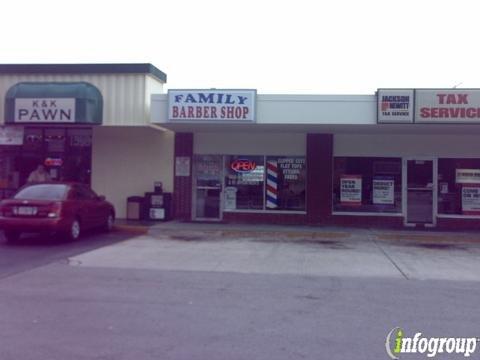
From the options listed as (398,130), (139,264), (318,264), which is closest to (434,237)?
(398,130)

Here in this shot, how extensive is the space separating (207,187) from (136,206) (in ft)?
7.80

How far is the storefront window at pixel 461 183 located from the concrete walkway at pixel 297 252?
7.54 feet

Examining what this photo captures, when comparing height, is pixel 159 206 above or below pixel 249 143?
below

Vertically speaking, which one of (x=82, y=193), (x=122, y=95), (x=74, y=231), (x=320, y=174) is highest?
(x=122, y=95)

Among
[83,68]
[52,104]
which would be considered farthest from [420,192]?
[52,104]

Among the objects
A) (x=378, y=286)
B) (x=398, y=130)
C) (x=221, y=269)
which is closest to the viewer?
(x=378, y=286)

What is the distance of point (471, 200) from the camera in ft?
64.5

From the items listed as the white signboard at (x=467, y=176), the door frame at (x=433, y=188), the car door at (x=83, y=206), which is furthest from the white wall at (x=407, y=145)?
the car door at (x=83, y=206)

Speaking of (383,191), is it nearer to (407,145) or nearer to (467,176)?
(407,145)

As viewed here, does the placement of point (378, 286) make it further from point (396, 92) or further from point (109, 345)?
point (396, 92)

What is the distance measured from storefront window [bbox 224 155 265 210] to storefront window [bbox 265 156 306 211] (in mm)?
297

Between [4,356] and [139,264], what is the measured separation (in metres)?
6.14

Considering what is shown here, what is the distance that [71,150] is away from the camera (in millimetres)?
21281

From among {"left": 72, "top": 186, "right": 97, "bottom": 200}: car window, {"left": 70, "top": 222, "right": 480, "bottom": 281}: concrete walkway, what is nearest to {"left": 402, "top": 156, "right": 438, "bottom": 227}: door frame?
{"left": 70, "top": 222, "right": 480, "bottom": 281}: concrete walkway
